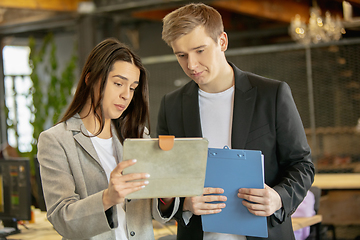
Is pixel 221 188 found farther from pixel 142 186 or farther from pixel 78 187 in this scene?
pixel 78 187

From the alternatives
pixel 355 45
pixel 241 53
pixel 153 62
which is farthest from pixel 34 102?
pixel 355 45

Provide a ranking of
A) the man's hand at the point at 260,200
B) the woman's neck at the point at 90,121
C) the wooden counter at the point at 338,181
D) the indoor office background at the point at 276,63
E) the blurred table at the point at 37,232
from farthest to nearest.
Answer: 1. the indoor office background at the point at 276,63
2. the wooden counter at the point at 338,181
3. the blurred table at the point at 37,232
4. the woman's neck at the point at 90,121
5. the man's hand at the point at 260,200

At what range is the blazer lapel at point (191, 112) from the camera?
1764 mm

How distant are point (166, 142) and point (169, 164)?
86 mm

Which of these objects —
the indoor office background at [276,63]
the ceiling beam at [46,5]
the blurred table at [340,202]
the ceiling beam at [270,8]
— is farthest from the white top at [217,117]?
the ceiling beam at [270,8]

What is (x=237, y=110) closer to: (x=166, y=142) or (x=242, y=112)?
(x=242, y=112)

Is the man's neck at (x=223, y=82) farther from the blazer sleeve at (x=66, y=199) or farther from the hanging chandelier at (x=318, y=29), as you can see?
the hanging chandelier at (x=318, y=29)

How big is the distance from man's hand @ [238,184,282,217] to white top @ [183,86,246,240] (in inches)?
11.1

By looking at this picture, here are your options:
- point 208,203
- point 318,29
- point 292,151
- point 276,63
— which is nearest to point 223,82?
point 292,151

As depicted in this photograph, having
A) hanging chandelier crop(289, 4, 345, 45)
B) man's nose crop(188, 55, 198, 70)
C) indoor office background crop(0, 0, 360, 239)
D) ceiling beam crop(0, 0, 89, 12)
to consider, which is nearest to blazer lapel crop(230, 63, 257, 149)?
man's nose crop(188, 55, 198, 70)

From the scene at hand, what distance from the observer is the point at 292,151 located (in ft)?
5.41

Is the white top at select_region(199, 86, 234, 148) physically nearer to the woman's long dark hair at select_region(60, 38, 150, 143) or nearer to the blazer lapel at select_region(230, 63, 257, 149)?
the blazer lapel at select_region(230, 63, 257, 149)

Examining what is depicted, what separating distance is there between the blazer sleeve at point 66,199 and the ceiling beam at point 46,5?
14.1 ft

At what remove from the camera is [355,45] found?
5242 millimetres
